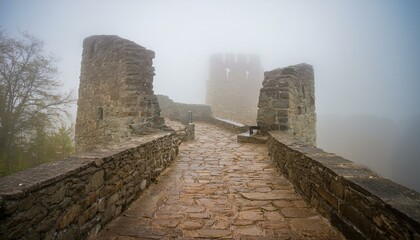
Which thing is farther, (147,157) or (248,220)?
(147,157)

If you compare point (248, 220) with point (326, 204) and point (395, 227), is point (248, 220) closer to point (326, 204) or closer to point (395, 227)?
point (326, 204)

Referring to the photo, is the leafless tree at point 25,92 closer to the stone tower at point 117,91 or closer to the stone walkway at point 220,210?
the stone tower at point 117,91

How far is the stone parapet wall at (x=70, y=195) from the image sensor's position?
1.82 meters

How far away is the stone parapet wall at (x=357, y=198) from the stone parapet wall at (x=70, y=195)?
8.63 ft

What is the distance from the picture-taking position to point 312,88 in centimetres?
1048

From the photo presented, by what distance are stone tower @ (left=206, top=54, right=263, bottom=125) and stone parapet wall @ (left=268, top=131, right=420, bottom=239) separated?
27.5m

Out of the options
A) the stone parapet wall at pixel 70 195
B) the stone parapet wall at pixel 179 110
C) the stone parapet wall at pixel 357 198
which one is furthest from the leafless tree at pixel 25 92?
the stone parapet wall at pixel 357 198

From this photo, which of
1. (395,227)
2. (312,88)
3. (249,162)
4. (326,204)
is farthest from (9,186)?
(312,88)

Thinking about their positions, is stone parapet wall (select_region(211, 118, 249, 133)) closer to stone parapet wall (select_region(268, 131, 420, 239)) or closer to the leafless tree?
stone parapet wall (select_region(268, 131, 420, 239))

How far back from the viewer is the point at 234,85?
33.7 m

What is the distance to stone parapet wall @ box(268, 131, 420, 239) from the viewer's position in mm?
1867

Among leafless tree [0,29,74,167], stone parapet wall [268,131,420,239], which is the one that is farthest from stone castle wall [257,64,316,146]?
leafless tree [0,29,74,167]

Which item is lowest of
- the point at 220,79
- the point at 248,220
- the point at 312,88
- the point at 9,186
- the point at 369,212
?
the point at 248,220

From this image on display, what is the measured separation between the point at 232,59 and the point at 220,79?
359cm
